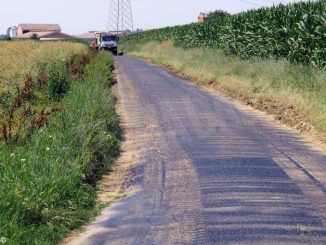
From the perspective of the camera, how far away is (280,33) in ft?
74.3

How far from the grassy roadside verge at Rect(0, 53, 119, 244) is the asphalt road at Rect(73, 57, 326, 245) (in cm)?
38

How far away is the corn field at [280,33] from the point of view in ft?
62.6

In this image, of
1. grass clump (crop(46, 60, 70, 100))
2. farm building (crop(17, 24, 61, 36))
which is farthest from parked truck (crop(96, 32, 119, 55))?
farm building (crop(17, 24, 61, 36))

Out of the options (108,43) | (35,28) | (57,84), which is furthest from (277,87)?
(35,28)

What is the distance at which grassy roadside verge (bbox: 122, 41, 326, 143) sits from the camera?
1410 centimetres

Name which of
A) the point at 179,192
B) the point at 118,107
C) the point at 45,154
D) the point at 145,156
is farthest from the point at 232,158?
the point at 118,107

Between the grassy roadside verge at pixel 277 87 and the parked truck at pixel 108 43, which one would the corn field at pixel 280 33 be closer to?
the grassy roadside verge at pixel 277 87

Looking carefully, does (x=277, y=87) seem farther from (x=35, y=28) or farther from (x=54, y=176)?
(x=35, y=28)

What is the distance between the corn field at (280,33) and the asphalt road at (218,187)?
554cm

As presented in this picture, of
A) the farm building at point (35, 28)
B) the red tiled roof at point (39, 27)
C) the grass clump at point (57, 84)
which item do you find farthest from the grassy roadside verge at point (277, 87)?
the red tiled roof at point (39, 27)

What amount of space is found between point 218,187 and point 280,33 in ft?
50.5

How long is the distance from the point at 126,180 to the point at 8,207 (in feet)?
10.0

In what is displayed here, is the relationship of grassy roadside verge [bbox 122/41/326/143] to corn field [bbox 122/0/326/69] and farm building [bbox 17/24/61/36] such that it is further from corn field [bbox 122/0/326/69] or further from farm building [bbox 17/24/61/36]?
farm building [bbox 17/24/61/36]

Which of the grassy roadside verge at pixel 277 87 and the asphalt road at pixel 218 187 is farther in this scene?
the grassy roadside verge at pixel 277 87
